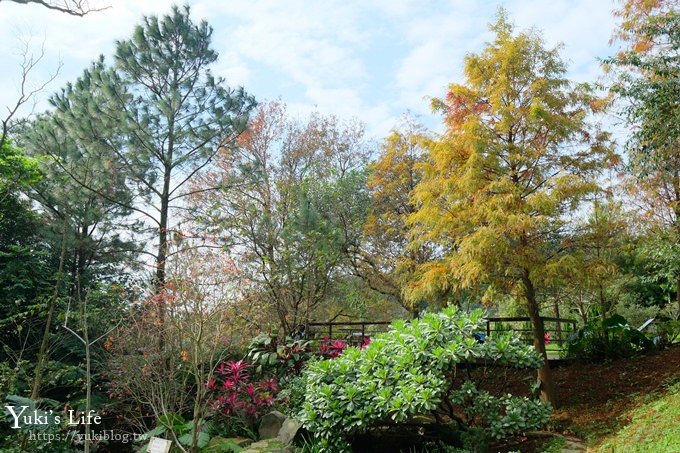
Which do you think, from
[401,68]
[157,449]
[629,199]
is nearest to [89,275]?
[157,449]

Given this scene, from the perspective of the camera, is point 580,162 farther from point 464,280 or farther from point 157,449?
point 157,449

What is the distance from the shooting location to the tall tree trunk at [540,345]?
6.79m

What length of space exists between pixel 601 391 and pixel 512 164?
3.57m

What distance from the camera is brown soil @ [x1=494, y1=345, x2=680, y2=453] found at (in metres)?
5.69

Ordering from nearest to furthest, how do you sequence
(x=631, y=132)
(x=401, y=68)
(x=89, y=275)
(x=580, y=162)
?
(x=401, y=68)
(x=580, y=162)
(x=631, y=132)
(x=89, y=275)

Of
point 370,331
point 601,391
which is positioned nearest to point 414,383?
point 601,391

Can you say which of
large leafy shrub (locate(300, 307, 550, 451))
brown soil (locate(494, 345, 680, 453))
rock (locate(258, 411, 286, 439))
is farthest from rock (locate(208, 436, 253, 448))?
brown soil (locate(494, 345, 680, 453))

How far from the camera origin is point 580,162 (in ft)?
22.7

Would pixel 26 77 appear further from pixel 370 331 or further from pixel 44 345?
pixel 370 331

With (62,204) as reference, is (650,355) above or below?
below

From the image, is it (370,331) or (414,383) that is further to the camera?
(370,331)

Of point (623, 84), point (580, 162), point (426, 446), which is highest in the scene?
point (623, 84)

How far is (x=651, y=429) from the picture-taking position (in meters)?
4.81

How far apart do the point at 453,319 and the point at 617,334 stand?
4.95m
